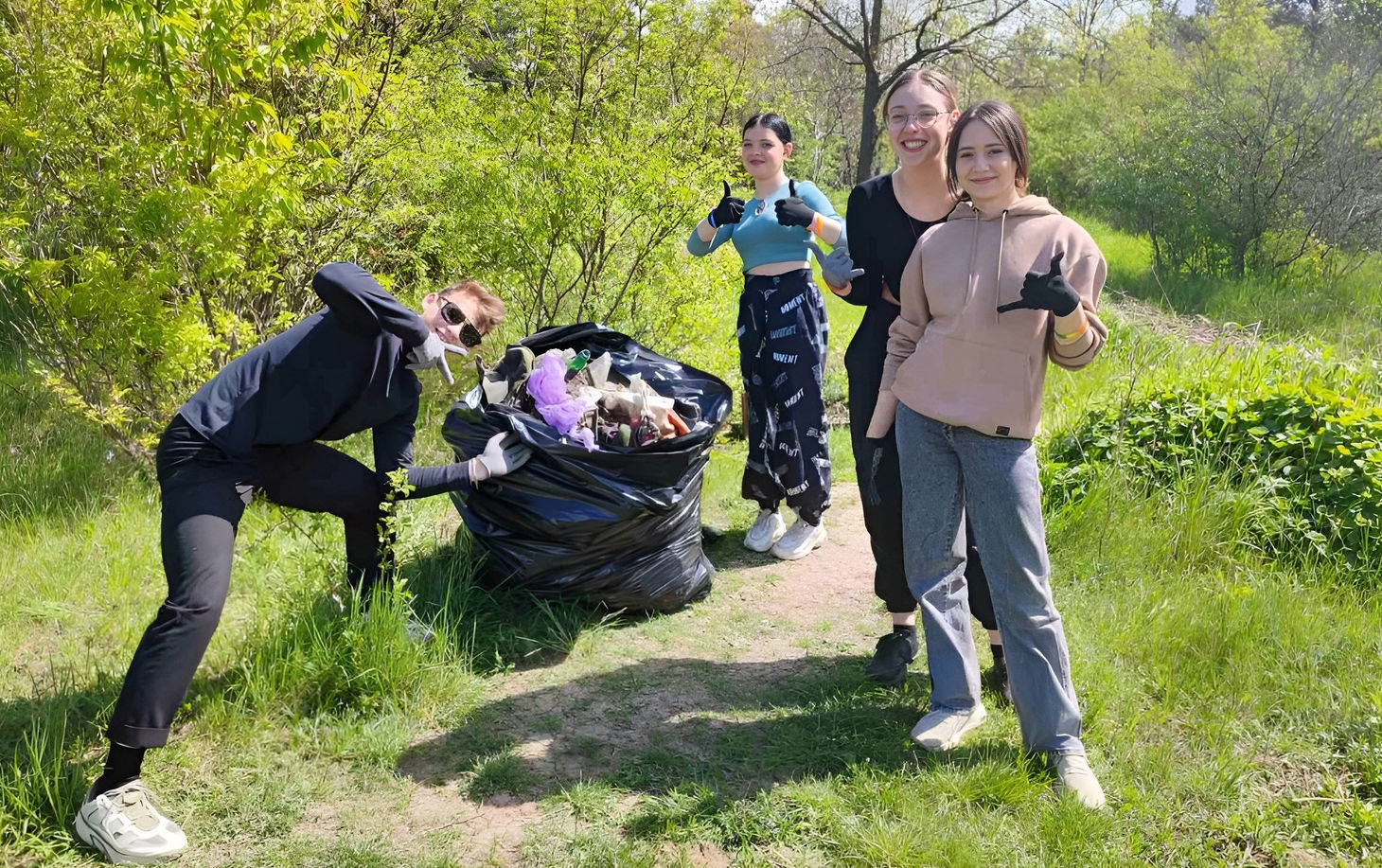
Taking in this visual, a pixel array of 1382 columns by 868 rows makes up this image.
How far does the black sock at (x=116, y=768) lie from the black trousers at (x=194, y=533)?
37mm

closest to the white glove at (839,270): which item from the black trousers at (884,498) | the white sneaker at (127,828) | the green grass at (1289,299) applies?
the black trousers at (884,498)

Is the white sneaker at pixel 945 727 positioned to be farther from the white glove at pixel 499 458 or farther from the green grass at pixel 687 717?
the white glove at pixel 499 458

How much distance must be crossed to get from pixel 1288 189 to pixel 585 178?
29.9ft

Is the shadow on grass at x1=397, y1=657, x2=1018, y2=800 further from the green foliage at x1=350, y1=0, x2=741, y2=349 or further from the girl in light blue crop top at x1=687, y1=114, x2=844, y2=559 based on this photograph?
the green foliage at x1=350, y1=0, x2=741, y2=349

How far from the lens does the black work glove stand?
282 centimetres

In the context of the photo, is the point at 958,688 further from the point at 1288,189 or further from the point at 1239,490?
the point at 1288,189

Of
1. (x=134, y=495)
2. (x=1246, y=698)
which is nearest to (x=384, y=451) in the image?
(x=134, y=495)

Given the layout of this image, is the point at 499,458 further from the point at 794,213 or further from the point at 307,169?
the point at 307,169

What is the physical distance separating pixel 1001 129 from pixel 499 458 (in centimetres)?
175

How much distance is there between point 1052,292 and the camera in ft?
7.09

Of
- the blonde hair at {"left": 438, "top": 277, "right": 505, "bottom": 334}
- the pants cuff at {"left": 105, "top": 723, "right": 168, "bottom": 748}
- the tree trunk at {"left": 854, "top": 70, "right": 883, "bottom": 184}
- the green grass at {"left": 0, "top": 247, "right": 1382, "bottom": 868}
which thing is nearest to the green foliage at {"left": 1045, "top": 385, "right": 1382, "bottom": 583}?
the green grass at {"left": 0, "top": 247, "right": 1382, "bottom": 868}

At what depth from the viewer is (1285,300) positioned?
9492 mm

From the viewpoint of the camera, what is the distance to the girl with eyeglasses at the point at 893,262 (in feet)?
8.95

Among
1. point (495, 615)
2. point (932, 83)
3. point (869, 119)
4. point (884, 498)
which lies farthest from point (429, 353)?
point (869, 119)
